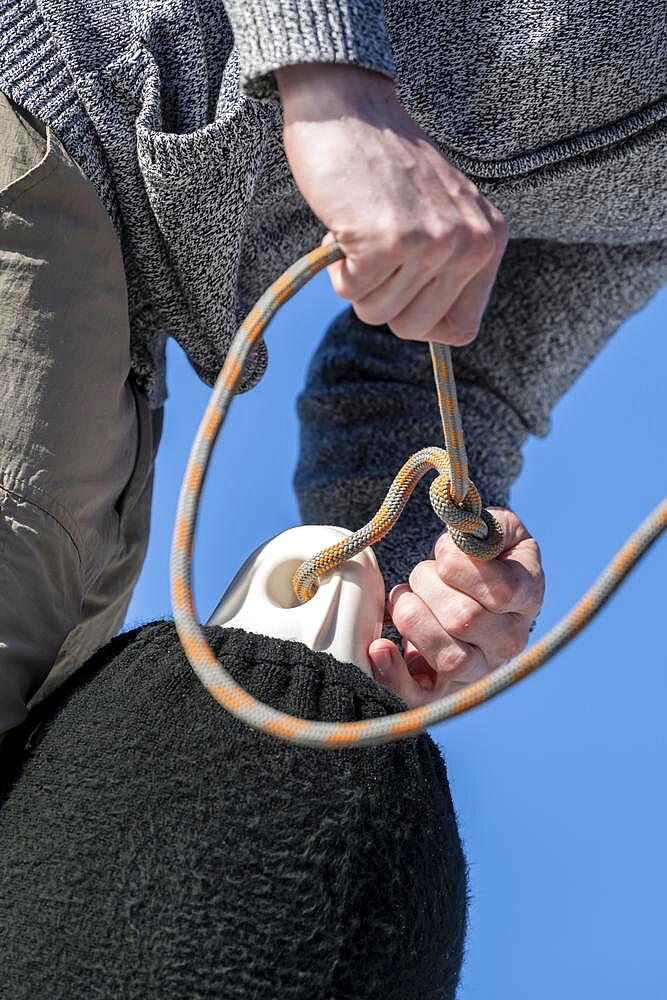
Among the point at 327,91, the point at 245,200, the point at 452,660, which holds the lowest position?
the point at 452,660

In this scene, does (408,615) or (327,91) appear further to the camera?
(408,615)

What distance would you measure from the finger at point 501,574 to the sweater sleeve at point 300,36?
0.24 m

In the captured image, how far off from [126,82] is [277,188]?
0.10 meters

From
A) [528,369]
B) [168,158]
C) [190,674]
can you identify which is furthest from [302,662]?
[528,369]

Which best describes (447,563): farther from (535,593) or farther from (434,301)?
(434,301)

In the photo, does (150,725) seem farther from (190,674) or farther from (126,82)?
(126,82)

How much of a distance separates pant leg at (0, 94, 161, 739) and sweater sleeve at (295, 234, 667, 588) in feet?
0.84

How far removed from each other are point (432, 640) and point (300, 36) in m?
0.31

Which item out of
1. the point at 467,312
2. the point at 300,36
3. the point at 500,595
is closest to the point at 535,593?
the point at 500,595

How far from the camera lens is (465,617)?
63cm

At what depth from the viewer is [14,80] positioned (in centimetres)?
58

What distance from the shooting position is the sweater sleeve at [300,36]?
1.60ft

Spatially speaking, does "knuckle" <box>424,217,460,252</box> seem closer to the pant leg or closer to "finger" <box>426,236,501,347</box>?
"finger" <box>426,236,501,347</box>

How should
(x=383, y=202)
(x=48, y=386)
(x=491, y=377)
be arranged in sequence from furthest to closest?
(x=491, y=377) < (x=48, y=386) < (x=383, y=202)
